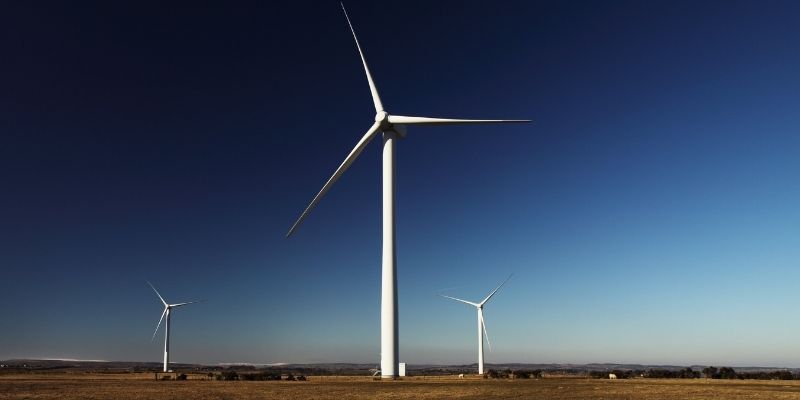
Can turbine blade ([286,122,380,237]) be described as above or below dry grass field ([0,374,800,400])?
above

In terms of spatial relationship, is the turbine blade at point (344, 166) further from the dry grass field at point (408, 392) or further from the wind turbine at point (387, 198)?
the dry grass field at point (408, 392)

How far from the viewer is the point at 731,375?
93.2 m

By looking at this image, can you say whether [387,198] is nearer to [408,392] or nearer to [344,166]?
[344,166]

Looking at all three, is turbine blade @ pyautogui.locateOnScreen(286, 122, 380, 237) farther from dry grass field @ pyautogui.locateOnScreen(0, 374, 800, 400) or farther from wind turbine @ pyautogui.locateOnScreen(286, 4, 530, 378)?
dry grass field @ pyautogui.locateOnScreen(0, 374, 800, 400)

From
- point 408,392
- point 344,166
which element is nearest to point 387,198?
point 344,166

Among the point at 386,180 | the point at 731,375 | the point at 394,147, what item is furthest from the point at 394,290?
the point at 731,375

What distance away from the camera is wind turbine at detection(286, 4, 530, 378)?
61031 millimetres

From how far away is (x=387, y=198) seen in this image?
213ft

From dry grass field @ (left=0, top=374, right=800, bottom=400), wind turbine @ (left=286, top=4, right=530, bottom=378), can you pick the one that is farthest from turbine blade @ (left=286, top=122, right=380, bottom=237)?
dry grass field @ (left=0, top=374, right=800, bottom=400)

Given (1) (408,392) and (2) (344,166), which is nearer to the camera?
(1) (408,392)

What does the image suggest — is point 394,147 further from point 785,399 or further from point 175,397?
point 785,399

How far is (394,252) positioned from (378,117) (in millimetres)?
17232

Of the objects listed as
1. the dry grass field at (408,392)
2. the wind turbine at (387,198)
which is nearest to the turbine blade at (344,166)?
the wind turbine at (387,198)

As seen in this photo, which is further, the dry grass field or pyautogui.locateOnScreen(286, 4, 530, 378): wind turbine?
pyautogui.locateOnScreen(286, 4, 530, 378): wind turbine
